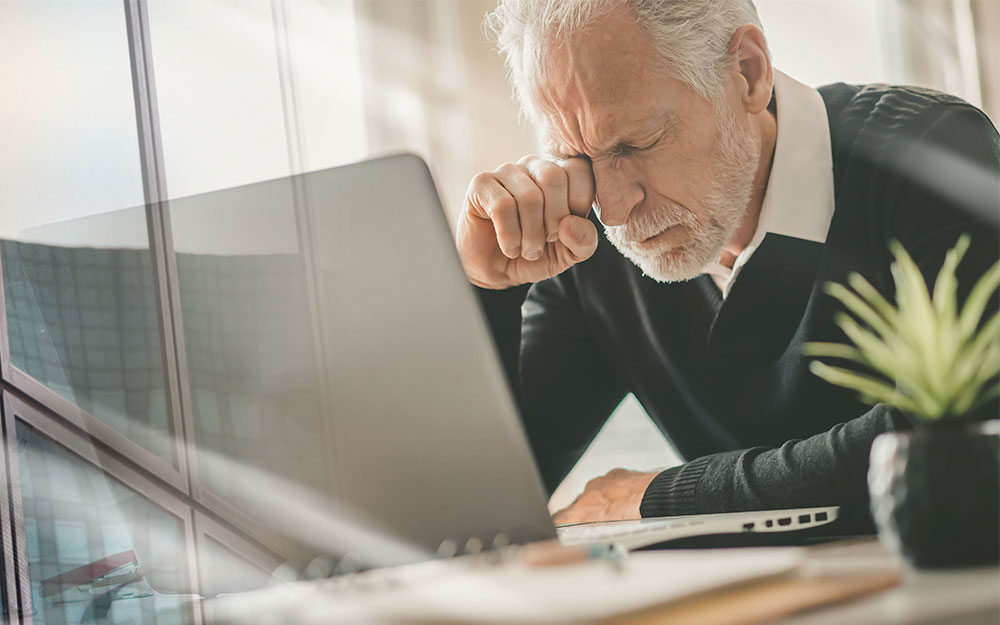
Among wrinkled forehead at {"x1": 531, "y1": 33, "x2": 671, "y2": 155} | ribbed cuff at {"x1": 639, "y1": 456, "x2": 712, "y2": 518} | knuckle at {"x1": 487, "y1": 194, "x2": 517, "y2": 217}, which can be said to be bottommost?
ribbed cuff at {"x1": 639, "y1": 456, "x2": 712, "y2": 518}

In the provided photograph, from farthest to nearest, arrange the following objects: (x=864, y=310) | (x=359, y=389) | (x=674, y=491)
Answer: (x=674, y=491) → (x=359, y=389) → (x=864, y=310)

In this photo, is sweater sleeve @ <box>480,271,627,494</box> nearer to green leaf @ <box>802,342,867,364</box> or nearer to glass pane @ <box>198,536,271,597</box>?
green leaf @ <box>802,342,867,364</box>

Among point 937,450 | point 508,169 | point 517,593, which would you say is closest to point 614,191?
point 508,169

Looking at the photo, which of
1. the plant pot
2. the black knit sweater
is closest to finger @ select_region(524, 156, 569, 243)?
the black knit sweater

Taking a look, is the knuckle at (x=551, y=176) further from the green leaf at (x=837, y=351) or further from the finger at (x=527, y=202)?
the green leaf at (x=837, y=351)

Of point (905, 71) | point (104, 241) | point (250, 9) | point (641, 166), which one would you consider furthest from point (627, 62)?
point (905, 71)

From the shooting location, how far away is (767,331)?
1.30 metres

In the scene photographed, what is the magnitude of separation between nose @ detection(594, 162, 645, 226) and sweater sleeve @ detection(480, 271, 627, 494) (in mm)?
283

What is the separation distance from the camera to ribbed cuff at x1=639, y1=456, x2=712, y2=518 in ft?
3.03

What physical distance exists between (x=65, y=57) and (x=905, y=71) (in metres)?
2.04

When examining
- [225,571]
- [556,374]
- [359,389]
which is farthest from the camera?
[556,374]

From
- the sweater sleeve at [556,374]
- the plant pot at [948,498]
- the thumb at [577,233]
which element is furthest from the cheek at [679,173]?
the plant pot at [948,498]

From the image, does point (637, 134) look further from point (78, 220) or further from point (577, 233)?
point (78, 220)

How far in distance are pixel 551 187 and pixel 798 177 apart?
1.32ft
